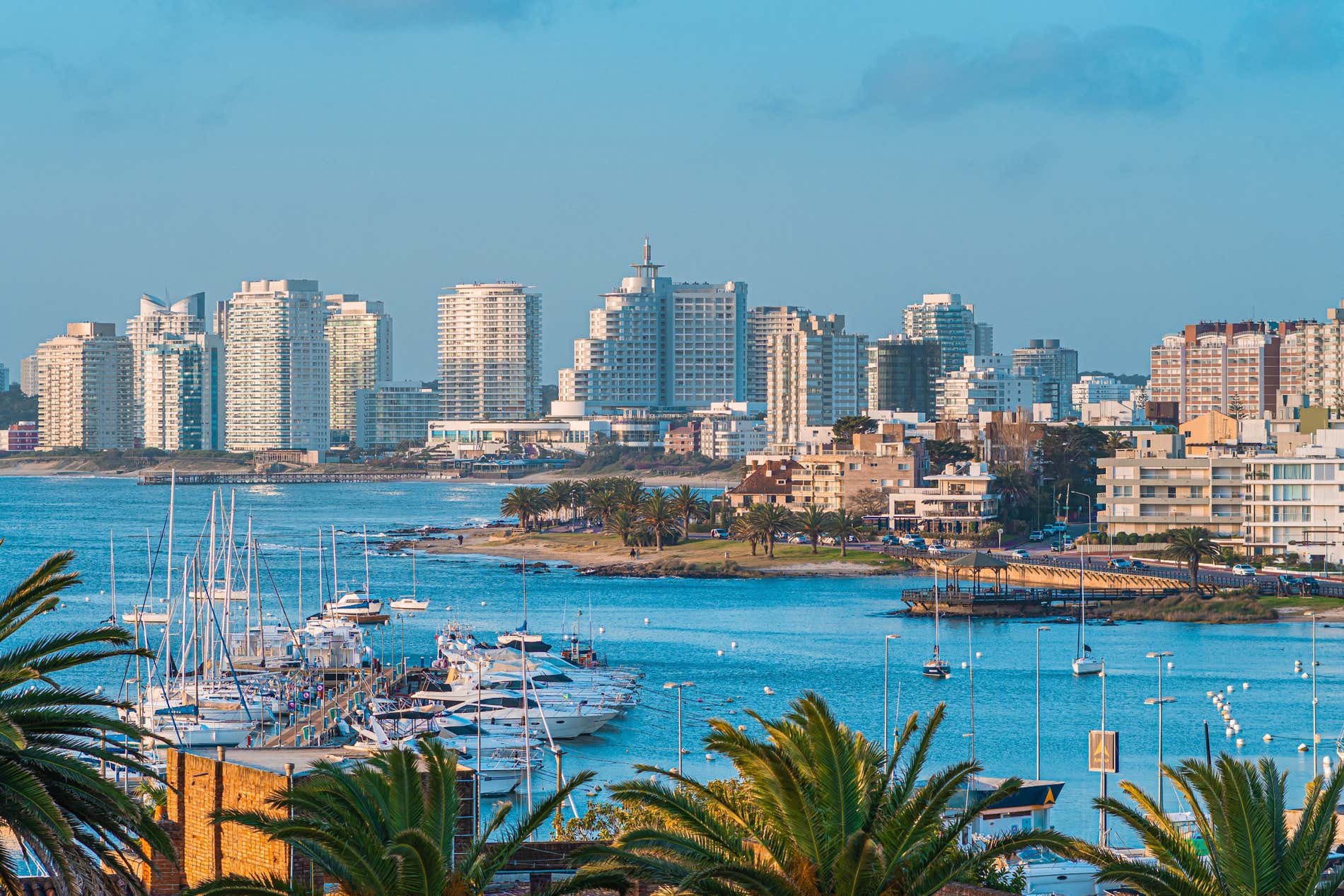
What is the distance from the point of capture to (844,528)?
103 meters

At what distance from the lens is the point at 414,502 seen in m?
193

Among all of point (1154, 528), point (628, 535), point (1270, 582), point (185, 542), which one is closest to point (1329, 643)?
point (1270, 582)

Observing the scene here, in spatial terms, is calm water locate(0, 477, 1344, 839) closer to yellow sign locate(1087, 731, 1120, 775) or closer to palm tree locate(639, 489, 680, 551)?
yellow sign locate(1087, 731, 1120, 775)

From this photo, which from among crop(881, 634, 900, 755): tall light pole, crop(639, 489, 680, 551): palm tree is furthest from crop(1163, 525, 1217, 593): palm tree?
crop(639, 489, 680, 551): palm tree

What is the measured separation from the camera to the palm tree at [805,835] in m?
14.1

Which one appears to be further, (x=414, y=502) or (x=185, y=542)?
(x=414, y=502)

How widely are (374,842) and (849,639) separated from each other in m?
55.8

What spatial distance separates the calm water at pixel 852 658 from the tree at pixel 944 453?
1031 inches

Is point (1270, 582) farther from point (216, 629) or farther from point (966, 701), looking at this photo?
point (216, 629)

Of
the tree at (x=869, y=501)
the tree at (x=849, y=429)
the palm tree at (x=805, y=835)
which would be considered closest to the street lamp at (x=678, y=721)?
the palm tree at (x=805, y=835)

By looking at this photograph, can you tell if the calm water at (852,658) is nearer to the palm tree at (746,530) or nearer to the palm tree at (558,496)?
the palm tree at (746,530)

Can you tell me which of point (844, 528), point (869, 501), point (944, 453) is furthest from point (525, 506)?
point (844, 528)

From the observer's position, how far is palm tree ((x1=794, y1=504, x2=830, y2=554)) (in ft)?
338

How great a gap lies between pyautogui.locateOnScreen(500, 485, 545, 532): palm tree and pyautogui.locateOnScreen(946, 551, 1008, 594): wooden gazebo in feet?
134
